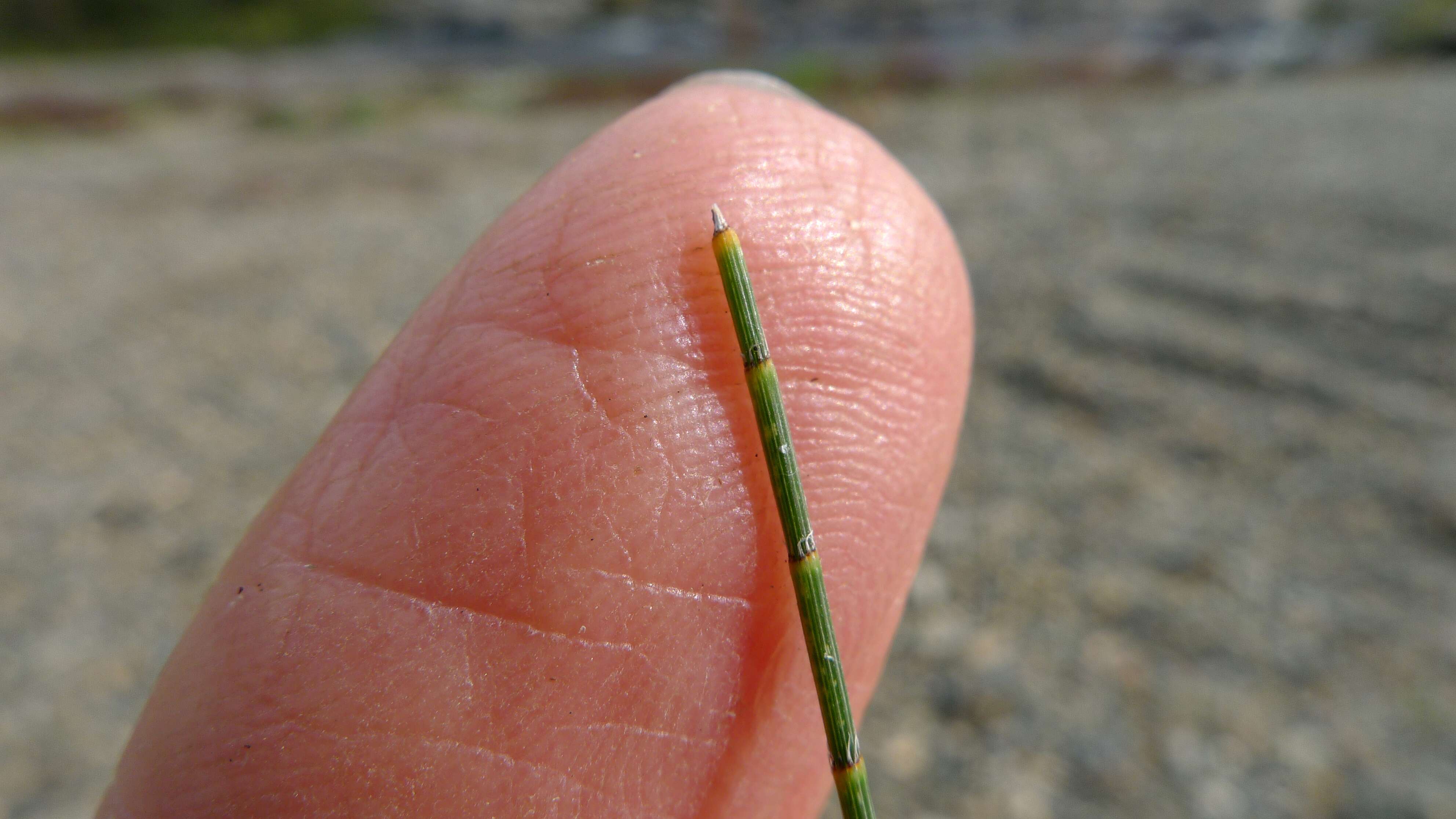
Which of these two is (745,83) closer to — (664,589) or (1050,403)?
(664,589)

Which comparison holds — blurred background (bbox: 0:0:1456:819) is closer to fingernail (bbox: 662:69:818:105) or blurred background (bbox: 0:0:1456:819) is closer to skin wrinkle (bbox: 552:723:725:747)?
skin wrinkle (bbox: 552:723:725:747)

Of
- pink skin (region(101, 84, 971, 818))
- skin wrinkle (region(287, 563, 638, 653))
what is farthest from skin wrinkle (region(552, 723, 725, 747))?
skin wrinkle (region(287, 563, 638, 653))

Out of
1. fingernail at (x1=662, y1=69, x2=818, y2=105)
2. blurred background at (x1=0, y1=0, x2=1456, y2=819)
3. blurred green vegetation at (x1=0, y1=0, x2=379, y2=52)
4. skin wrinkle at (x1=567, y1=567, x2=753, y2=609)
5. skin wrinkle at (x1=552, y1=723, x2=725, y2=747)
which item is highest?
blurred green vegetation at (x1=0, y1=0, x2=379, y2=52)

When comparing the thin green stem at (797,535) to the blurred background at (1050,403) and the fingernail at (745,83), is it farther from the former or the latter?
the blurred background at (1050,403)

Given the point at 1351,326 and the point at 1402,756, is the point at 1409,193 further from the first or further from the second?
the point at 1402,756

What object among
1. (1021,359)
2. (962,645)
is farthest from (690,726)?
(1021,359)

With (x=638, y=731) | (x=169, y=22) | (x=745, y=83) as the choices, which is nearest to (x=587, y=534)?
(x=638, y=731)

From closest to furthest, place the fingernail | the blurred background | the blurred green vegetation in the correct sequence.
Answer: the fingernail, the blurred background, the blurred green vegetation
